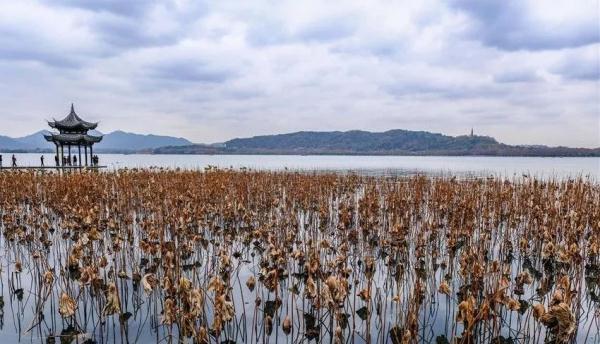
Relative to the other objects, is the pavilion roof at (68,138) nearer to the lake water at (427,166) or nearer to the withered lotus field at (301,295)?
the lake water at (427,166)

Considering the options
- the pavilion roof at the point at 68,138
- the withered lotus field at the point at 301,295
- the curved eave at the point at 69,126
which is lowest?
the withered lotus field at the point at 301,295

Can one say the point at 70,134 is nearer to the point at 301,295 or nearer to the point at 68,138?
the point at 68,138

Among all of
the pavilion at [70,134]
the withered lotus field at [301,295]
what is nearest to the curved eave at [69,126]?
the pavilion at [70,134]

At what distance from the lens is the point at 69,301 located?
10.2 ft

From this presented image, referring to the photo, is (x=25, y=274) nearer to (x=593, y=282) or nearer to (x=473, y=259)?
(x=473, y=259)

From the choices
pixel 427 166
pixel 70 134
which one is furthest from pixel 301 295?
pixel 427 166

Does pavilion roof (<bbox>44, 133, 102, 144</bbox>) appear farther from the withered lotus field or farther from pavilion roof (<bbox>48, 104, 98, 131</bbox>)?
the withered lotus field

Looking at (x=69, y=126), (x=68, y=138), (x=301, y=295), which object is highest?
(x=69, y=126)

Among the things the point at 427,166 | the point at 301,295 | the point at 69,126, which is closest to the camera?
the point at 301,295

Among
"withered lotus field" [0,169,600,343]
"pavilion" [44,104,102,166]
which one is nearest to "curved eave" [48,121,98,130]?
"pavilion" [44,104,102,166]

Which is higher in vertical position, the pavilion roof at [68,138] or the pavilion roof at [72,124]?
the pavilion roof at [72,124]

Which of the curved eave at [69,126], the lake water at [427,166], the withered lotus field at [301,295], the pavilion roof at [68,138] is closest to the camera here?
the withered lotus field at [301,295]

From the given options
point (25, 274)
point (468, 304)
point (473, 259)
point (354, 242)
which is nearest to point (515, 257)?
point (354, 242)

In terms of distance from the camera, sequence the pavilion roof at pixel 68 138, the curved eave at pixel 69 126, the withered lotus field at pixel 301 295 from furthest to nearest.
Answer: the curved eave at pixel 69 126 < the pavilion roof at pixel 68 138 < the withered lotus field at pixel 301 295
